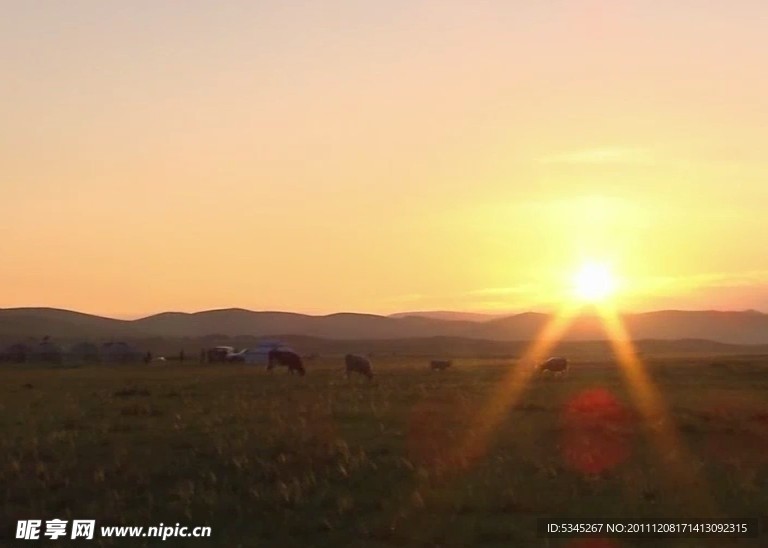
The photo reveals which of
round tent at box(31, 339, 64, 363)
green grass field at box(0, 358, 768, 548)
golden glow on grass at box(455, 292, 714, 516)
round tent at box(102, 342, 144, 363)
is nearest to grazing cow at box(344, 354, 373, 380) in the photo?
golden glow on grass at box(455, 292, 714, 516)

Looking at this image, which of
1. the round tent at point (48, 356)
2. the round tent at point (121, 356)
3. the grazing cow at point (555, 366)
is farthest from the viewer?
the round tent at point (121, 356)

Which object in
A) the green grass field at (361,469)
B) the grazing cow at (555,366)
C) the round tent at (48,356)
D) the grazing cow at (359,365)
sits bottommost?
the green grass field at (361,469)

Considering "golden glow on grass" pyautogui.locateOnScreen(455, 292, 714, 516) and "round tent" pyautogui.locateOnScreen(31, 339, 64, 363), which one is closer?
"golden glow on grass" pyautogui.locateOnScreen(455, 292, 714, 516)

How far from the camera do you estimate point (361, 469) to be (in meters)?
15.8

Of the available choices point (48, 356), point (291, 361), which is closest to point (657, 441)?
point (291, 361)

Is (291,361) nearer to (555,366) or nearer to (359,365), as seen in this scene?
(359,365)

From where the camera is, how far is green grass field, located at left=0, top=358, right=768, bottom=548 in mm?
12867

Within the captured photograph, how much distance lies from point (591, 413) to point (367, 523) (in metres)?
12.6

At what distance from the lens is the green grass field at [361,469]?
12.9 m

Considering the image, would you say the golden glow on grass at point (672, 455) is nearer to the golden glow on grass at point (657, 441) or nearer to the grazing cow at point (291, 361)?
the golden glow on grass at point (657, 441)

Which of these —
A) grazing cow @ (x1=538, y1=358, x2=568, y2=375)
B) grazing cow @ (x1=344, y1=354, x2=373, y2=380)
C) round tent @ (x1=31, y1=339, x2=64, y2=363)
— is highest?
round tent @ (x1=31, y1=339, x2=64, y2=363)

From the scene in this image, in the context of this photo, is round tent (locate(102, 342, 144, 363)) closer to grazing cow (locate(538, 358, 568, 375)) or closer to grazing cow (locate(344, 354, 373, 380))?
grazing cow (locate(538, 358, 568, 375))

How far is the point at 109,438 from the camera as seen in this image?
63.8 ft

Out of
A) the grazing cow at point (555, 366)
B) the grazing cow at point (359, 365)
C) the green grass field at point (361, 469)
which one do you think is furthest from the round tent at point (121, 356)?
the green grass field at point (361, 469)
